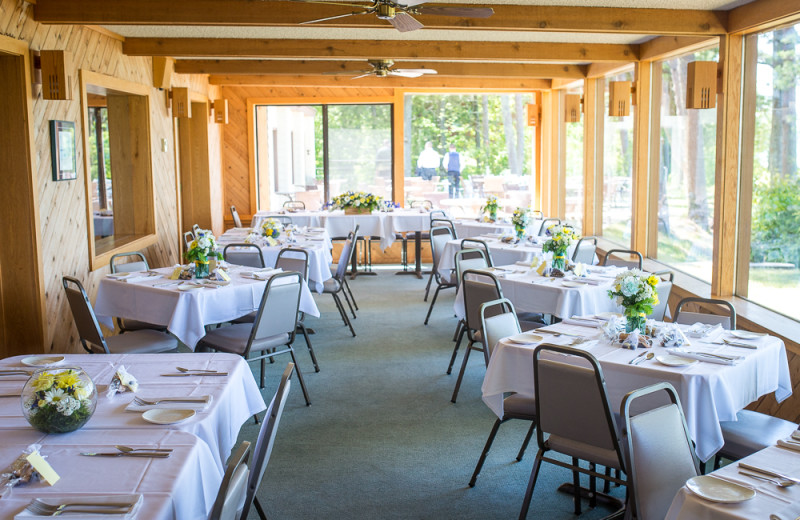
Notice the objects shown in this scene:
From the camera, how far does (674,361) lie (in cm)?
388

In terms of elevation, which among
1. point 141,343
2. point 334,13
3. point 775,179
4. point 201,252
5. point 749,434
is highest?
point 334,13

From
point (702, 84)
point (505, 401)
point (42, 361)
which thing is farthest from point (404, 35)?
point (42, 361)

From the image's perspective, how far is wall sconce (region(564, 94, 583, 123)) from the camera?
10.6 m

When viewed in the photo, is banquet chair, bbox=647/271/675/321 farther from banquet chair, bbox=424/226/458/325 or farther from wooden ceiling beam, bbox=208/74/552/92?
wooden ceiling beam, bbox=208/74/552/92

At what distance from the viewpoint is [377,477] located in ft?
14.4

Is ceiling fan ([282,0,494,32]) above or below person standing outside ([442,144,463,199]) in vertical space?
above

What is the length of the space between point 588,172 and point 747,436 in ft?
Result: 23.3

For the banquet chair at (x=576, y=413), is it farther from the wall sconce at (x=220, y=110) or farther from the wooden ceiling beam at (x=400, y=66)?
the wall sconce at (x=220, y=110)

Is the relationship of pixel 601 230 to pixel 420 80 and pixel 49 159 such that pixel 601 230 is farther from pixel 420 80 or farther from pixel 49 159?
pixel 49 159

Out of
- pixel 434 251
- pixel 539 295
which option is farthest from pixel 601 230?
pixel 539 295

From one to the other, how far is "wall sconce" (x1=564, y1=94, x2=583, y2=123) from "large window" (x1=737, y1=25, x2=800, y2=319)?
421 cm

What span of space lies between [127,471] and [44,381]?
55 cm

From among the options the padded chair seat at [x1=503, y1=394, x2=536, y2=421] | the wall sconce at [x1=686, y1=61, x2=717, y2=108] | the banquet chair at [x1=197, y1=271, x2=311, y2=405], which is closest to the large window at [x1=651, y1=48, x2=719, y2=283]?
the wall sconce at [x1=686, y1=61, x2=717, y2=108]

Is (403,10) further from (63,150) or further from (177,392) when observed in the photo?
(63,150)
